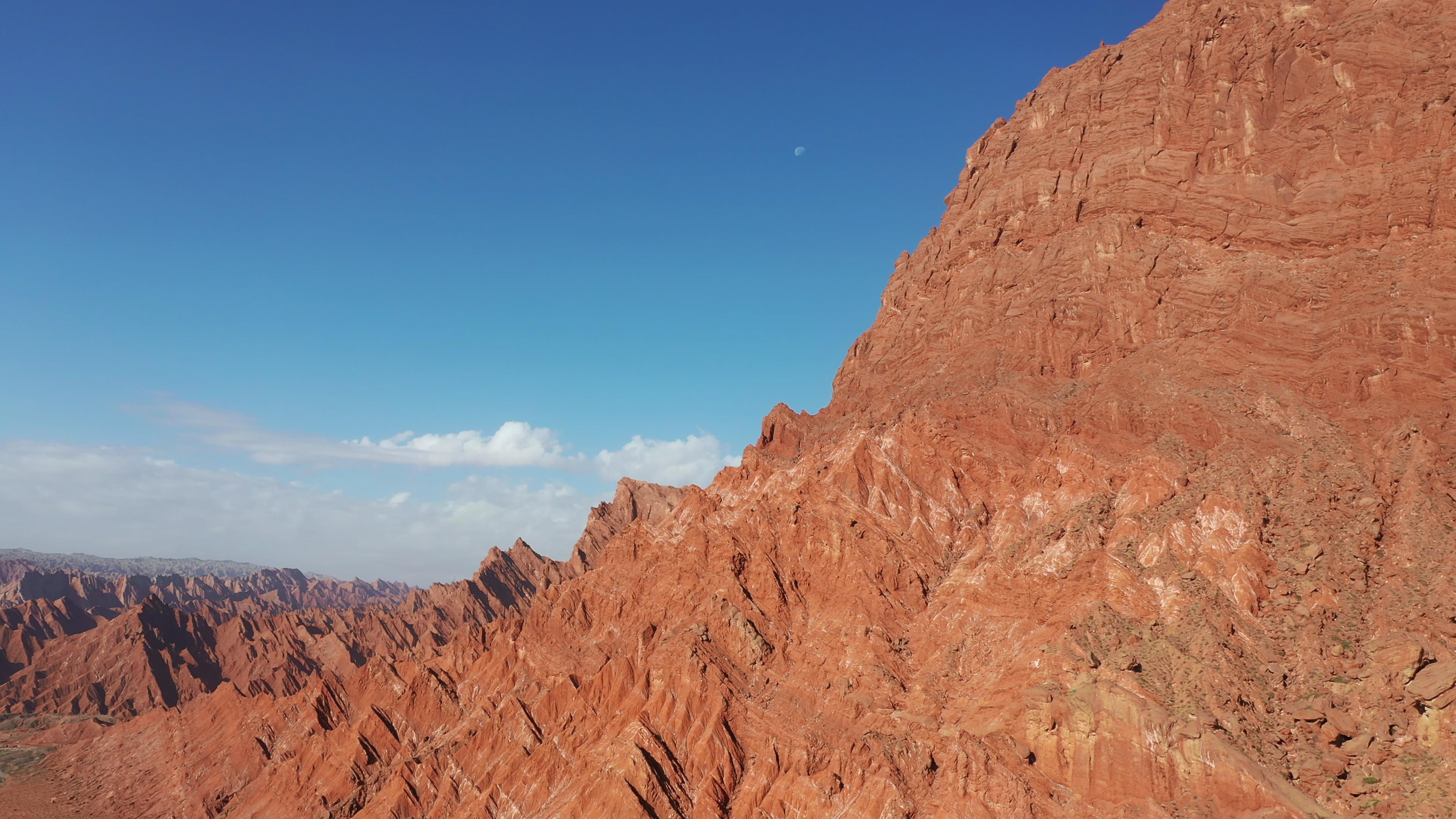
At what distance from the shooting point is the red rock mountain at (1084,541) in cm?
5419

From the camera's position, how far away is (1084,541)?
2667 inches

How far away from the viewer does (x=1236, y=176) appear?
84.8 meters

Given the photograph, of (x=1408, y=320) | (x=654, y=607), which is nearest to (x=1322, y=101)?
(x=1408, y=320)

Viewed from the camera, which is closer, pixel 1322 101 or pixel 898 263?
pixel 1322 101

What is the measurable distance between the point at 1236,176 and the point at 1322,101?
35.2ft

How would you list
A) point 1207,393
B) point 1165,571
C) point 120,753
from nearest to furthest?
point 1165,571 < point 1207,393 < point 120,753

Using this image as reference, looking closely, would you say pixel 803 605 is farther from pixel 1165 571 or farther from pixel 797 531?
pixel 1165 571

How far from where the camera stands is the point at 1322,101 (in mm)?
83375

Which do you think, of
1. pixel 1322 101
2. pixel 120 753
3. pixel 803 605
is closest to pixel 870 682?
pixel 803 605

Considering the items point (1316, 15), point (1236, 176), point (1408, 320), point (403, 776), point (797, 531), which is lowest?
point (403, 776)

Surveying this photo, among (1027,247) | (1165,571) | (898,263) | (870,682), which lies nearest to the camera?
(1165,571)

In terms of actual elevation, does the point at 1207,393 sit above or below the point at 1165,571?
above

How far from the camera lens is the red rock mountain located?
178ft

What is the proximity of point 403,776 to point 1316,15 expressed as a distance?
4863 inches
